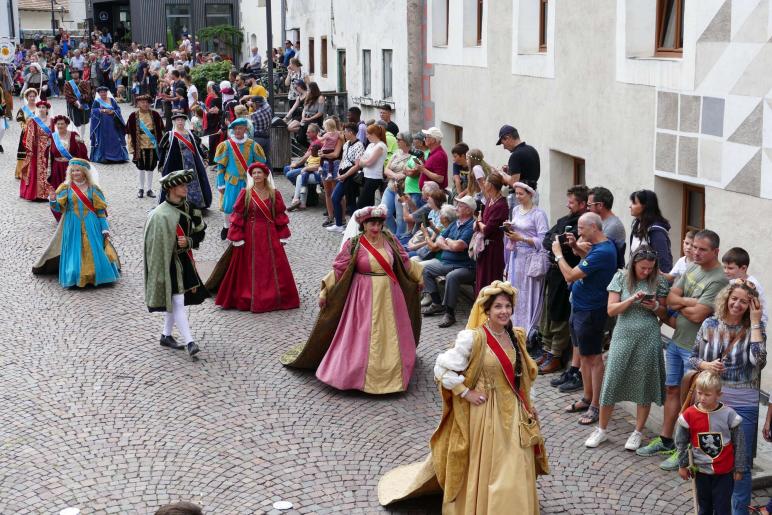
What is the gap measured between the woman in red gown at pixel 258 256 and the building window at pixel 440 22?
7.95m

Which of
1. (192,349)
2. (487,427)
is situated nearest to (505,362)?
(487,427)

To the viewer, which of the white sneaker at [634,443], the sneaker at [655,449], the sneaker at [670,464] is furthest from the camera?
the white sneaker at [634,443]

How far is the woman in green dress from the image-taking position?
7898 mm

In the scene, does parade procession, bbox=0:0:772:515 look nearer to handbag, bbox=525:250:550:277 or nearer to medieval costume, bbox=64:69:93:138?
handbag, bbox=525:250:550:277

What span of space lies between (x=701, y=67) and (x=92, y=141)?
53.7ft

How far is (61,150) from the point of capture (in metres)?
17.0

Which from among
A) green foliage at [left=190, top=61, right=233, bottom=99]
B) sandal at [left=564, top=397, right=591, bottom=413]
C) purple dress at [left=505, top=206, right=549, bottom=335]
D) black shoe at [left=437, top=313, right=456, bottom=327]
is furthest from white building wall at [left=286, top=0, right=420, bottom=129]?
sandal at [left=564, top=397, right=591, bottom=413]

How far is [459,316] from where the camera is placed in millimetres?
11828

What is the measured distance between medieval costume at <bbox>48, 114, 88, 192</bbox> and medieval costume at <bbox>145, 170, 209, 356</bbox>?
23.3 ft

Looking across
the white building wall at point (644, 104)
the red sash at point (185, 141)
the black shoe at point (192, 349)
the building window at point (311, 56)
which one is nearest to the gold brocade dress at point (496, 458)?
the white building wall at point (644, 104)

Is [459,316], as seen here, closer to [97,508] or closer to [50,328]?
[50,328]

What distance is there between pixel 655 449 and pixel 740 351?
145 centimetres

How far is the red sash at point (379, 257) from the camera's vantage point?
31.4 feet

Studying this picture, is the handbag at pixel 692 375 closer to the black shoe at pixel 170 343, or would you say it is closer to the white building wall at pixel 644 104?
the white building wall at pixel 644 104
